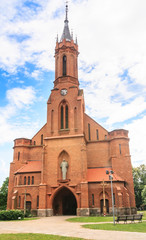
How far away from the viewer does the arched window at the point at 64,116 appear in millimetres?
38259

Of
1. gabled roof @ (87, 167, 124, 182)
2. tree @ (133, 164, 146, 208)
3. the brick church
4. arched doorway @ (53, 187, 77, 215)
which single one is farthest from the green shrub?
tree @ (133, 164, 146, 208)

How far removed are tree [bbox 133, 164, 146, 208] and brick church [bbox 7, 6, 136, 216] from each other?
25.3 metres

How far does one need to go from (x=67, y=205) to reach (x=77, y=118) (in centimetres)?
1534

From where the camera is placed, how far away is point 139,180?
60.7m

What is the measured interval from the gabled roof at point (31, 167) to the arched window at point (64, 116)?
8340 mm

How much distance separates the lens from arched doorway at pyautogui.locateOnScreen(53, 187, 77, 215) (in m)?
35.7

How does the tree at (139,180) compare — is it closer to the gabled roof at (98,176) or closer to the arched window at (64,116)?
the gabled roof at (98,176)

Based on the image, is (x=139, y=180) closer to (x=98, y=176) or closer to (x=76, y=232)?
(x=98, y=176)

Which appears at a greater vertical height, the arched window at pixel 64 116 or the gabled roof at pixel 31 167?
the arched window at pixel 64 116

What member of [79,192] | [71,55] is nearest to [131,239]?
[79,192]

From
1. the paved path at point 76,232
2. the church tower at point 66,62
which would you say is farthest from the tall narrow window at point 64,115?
the paved path at point 76,232

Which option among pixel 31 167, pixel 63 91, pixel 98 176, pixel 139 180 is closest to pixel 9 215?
pixel 31 167

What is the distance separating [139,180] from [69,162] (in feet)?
109

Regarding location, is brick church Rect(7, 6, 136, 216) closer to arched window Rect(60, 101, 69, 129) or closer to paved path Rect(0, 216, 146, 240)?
arched window Rect(60, 101, 69, 129)
